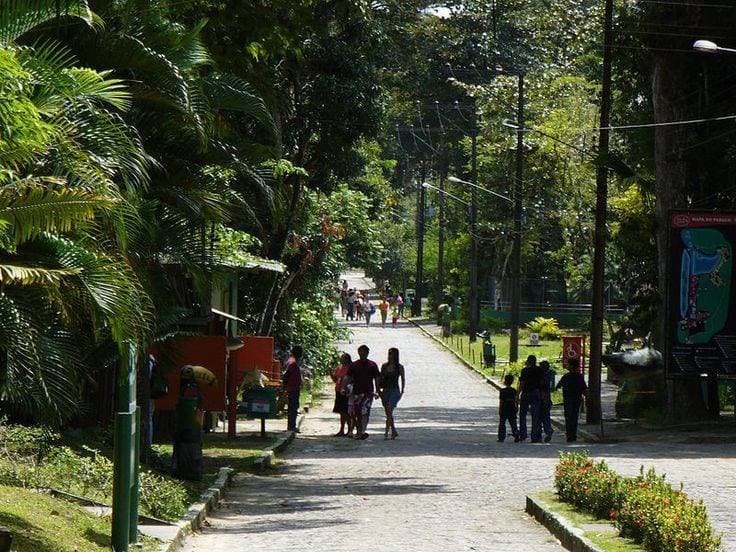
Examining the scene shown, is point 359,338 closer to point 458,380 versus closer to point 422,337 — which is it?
point 422,337

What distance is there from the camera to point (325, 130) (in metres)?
33.8

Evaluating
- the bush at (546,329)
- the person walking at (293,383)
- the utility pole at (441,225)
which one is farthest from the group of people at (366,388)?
the utility pole at (441,225)

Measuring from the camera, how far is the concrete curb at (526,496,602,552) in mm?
12562

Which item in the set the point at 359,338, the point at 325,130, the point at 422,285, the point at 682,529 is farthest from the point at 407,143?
the point at 682,529

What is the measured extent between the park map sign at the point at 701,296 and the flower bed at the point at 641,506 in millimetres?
11831

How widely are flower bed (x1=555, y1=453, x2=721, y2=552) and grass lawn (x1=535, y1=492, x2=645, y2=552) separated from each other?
89mm

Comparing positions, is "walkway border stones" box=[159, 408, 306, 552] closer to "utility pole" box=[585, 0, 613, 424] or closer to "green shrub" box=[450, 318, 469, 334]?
"utility pole" box=[585, 0, 613, 424]

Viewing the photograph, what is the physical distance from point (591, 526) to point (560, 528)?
0.32 m

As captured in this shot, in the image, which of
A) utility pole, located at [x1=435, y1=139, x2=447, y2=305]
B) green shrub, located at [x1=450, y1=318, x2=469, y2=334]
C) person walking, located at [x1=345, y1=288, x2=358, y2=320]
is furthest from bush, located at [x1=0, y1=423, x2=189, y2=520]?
person walking, located at [x1=345, y1=288, x2=358, y2=320]

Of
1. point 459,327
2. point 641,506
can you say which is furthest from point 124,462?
point 459,327

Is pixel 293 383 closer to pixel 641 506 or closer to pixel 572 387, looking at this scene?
pixel 572 387

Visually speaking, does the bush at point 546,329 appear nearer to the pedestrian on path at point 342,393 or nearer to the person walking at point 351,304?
the person walking at point 351,304

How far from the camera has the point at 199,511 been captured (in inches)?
578

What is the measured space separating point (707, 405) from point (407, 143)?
54066 mm
